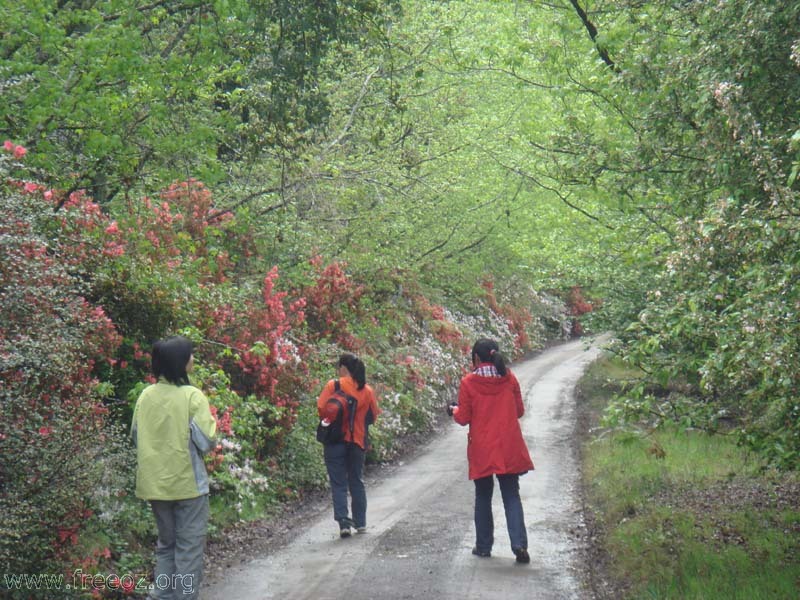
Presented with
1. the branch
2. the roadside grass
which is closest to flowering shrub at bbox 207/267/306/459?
the roadside grass

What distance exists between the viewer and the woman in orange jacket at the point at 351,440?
33.6ft

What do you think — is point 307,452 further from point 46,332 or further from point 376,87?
point 376,87

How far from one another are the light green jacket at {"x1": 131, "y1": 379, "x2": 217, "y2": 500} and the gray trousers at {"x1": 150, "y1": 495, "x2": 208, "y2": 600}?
13 centimetres

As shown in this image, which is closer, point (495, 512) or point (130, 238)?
point (130, 238)

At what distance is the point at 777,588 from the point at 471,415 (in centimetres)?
319

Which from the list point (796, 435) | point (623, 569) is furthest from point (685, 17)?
point (623, 569)

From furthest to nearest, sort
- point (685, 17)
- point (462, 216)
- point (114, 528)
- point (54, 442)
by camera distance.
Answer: point (462, 216) < point (685, 17) < point (114, 528) < point (54, 442)

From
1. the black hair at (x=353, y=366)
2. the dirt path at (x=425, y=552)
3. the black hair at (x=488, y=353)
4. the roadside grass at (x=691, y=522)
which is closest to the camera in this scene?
the roadside grass at (x=691, y=522)

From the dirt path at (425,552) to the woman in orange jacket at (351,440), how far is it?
0.39m

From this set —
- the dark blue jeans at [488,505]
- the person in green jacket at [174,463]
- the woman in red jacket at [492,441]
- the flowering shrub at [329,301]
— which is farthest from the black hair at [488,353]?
the flowering shrub at [329,301]

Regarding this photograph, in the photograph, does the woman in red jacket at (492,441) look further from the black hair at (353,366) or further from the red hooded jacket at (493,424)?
the black hair at (353,366)

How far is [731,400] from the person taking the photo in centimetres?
754

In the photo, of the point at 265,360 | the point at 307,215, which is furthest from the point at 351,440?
the point at 307,215

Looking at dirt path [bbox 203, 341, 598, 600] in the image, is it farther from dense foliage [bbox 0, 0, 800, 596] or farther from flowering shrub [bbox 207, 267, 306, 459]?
flowering shrub [bbox 207, 267, 306, 459]
